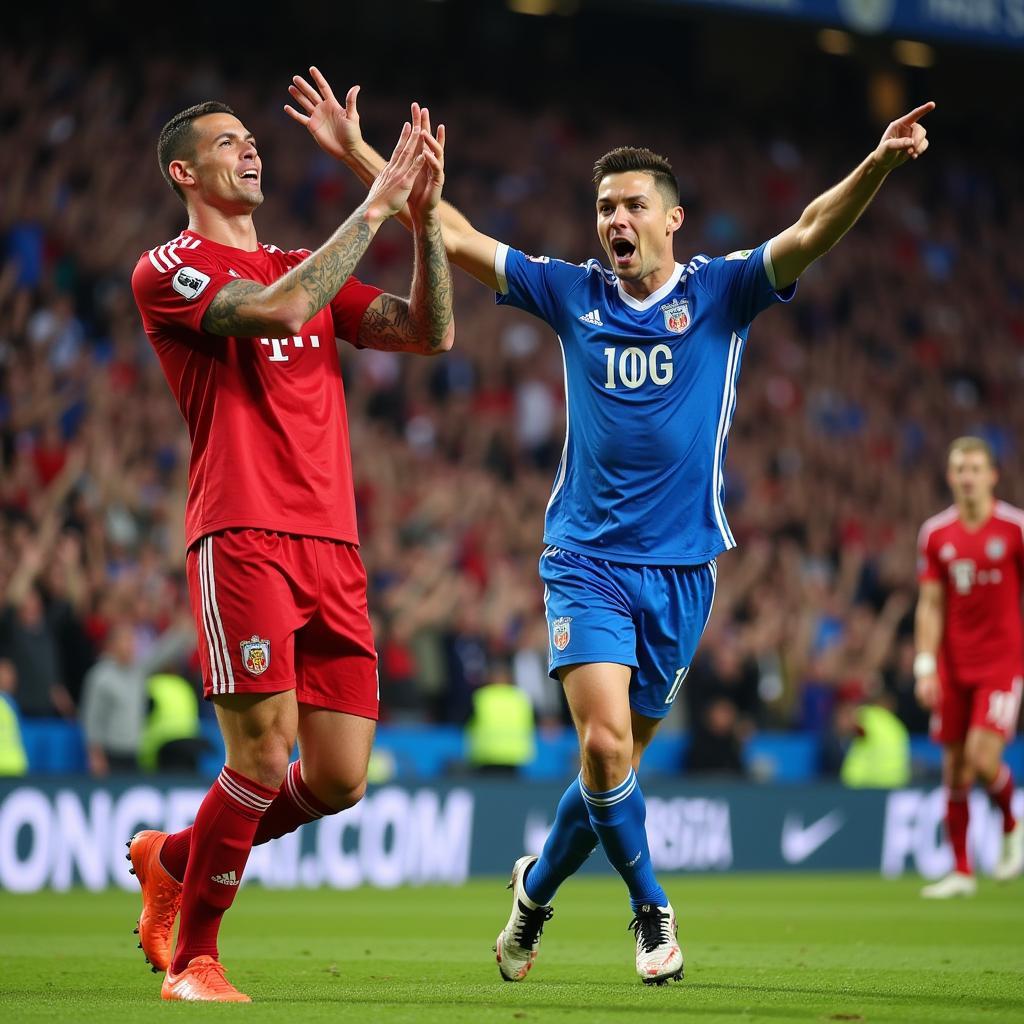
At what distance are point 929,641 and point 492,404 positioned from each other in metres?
8.38

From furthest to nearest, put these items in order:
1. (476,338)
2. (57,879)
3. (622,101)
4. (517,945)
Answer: (622,101)
(476,338)
(57,879)
(517,945)

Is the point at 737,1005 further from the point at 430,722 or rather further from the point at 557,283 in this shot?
the point at 430,722

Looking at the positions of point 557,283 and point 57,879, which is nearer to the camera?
point 557,283

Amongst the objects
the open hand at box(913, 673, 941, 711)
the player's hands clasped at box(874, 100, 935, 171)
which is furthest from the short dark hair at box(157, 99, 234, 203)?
the open hand at box(913, 673, 941, 711)

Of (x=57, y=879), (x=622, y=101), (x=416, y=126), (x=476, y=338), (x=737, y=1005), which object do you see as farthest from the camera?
(x=622, y=101)

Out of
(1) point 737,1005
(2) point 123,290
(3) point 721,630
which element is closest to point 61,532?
(2) point 123,290

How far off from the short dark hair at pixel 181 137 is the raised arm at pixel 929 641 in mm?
6423

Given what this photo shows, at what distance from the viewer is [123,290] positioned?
16.9m

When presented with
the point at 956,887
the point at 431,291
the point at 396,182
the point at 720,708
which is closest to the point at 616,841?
the point at 431,291

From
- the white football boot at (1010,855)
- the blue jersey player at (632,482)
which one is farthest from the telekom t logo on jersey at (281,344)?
the white football boot at (1010,855)

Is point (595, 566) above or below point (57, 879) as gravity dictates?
above

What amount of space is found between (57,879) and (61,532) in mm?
3001

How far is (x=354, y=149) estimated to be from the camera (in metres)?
6.24

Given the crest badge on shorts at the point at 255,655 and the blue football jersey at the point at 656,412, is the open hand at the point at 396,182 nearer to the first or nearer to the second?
the blue football jersey at the point at 656,412
